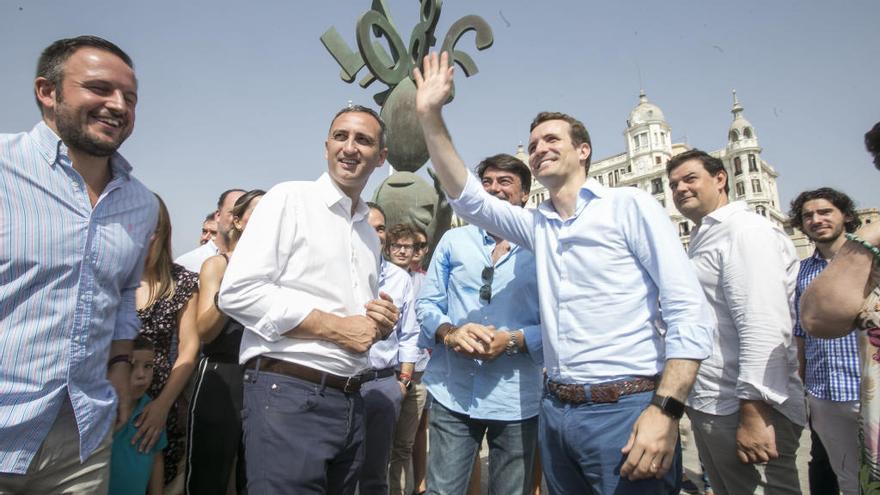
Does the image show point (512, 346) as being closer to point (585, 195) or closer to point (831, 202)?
point (585, 195)

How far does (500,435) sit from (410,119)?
757cm

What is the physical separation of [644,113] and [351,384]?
68935 millimetres

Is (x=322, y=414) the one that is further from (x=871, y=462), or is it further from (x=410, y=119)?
(x=410, y=119)

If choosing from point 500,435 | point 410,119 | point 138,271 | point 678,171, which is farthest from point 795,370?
point 410,119

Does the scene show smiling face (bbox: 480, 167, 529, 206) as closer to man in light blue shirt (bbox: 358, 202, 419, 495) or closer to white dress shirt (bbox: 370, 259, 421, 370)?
man in light blue shirt (bbox: 358, 202, 419, 495)

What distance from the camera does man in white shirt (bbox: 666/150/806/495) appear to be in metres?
2.26

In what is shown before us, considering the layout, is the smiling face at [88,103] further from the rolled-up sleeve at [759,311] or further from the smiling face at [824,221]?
the smiling face at [824,221]

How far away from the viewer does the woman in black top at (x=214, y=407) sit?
2486 millimetres

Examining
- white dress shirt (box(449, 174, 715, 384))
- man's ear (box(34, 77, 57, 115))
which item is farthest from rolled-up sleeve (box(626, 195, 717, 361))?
man's ear (box(34, 77, 57, 115))

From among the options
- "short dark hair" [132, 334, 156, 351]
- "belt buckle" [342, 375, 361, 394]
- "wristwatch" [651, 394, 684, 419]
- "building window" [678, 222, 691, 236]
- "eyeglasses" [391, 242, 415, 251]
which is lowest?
"wristwatch" [651, 394, 684, 419]

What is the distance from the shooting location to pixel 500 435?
2.45 m

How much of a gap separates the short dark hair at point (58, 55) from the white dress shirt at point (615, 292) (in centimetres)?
175

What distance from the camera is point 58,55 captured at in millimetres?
1625

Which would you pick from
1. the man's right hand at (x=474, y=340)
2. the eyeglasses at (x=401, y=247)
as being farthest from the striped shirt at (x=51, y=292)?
the eyeglasses at (x=401, y=247)
